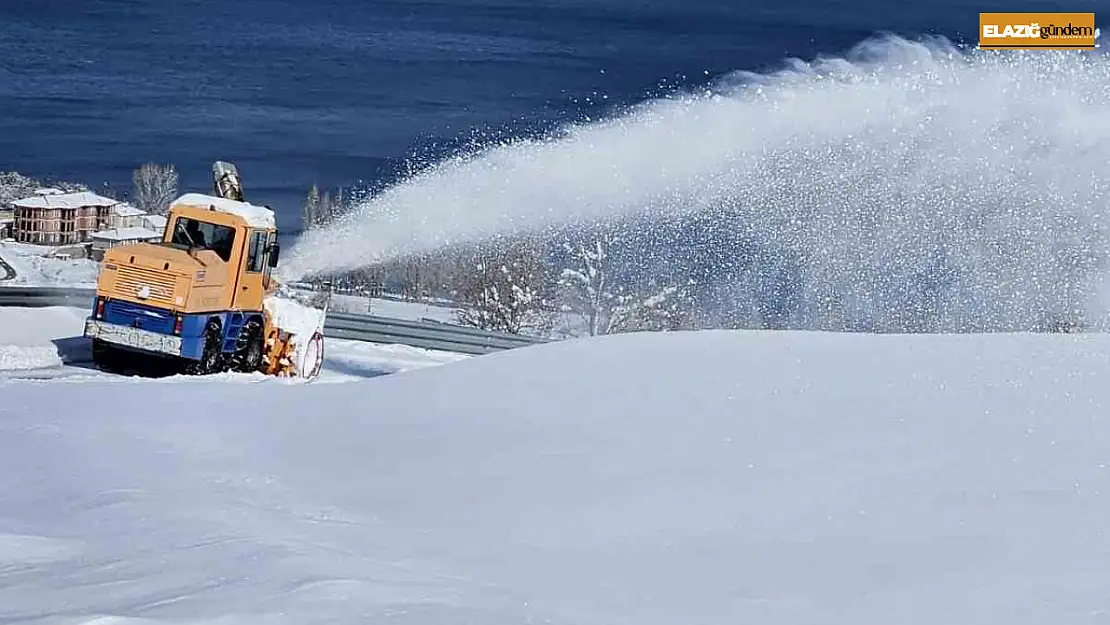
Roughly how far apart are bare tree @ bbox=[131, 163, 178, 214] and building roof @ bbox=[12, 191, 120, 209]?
4500 mm

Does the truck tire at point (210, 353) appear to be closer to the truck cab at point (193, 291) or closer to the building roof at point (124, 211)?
the truck cab at point (193, 291)

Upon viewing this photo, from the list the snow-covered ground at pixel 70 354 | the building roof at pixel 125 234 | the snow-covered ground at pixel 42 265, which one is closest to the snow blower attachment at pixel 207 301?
the snow-covered ground at pixel 70 354

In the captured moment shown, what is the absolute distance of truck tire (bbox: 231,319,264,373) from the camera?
13.5 metres

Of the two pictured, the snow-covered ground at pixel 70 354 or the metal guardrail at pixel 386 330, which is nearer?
the snow-covered ground at pixel 70 354

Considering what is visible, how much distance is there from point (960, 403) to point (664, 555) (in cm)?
271

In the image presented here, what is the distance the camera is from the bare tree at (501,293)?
89.1 feet

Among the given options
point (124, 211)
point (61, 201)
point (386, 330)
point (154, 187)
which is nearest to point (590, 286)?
point (386, 330)

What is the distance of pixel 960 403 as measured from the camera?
7504 mm

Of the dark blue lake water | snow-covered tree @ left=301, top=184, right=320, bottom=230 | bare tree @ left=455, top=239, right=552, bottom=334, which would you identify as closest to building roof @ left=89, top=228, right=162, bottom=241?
snow-covered tree @ left=301, top=184, right=320, bottom=230

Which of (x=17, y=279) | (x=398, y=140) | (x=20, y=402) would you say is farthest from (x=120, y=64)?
(x=20, y=402)

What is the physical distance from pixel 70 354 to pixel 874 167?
38.3ft

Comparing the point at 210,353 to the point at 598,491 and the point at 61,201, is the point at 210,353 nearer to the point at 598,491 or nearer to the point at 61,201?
the point at 598,491

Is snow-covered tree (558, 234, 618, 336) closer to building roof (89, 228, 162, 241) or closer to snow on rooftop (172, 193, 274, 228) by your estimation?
building roof (89, 228, 162, 241)

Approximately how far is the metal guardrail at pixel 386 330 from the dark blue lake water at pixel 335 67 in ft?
84.2
